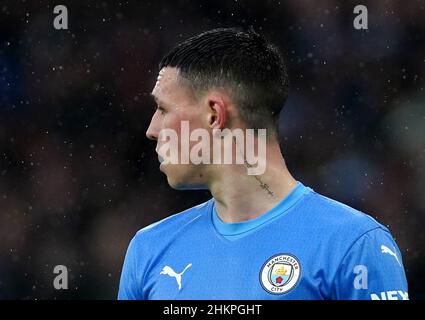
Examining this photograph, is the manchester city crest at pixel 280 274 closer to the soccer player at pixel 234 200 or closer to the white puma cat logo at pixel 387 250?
the soccer player at pixel 234 200

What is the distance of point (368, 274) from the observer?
2768 millimetres

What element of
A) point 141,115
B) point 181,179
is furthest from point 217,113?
point 141,115

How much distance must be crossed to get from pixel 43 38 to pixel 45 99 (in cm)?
49

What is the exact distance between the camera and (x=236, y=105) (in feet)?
9.95

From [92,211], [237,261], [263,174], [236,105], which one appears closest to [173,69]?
[236,105]

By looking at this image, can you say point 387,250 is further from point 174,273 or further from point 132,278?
point 132,278

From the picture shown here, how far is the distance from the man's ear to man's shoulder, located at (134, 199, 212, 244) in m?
0.38

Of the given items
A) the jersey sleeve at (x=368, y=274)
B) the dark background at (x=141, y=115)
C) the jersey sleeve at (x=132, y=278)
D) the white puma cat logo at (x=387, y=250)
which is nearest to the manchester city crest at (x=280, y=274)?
the jersey sleeve at (x=368, y=274)

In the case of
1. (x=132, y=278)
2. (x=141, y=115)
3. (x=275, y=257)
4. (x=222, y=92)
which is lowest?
(x=132, y=278)

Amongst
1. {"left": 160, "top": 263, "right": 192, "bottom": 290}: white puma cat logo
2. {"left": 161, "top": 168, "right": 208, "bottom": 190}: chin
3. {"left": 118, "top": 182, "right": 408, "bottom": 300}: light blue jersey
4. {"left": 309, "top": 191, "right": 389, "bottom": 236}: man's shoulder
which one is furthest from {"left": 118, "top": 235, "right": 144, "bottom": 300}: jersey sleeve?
{"left": 309, "top": 191, "right": 389, "bottom": 236}: man's shoulder

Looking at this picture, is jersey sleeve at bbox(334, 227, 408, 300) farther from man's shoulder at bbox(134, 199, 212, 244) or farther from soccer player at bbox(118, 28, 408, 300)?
A: man's shoulder at bbox(134, 199, 212, 244)

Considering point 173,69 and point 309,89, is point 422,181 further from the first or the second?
point 173,69

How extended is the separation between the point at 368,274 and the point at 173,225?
2.60ft
